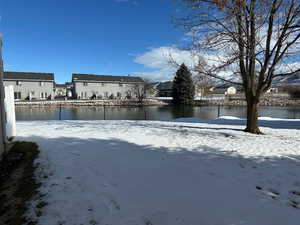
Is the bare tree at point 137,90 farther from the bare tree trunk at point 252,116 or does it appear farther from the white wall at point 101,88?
the bare tree trunk at point 252,116

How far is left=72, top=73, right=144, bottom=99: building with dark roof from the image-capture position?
38375 millimetres

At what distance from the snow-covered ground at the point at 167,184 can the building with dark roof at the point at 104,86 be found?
36.2 meters

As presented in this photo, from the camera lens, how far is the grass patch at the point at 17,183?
2.13 metres

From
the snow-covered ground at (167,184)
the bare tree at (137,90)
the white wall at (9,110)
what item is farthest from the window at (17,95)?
the snow-covered ground at (167,184)

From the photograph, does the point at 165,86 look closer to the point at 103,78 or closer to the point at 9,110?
the point at 103,78

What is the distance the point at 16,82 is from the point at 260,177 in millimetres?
40922

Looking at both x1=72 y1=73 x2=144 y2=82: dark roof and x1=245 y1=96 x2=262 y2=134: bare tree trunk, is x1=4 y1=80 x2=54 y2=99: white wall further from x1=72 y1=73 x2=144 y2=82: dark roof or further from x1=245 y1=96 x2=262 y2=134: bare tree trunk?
Result: x1=245 y1=96 x2=262 y2=134: bare tree trunk

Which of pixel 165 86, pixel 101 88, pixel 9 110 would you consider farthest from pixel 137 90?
Result: pixel 9 110

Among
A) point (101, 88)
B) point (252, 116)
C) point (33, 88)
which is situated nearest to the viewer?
point (252, 116)

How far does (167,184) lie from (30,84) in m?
39.3

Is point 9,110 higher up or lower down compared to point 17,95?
lower down

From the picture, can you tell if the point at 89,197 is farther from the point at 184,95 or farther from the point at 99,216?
the point at 184,95

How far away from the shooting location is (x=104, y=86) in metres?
40.4

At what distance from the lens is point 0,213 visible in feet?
7.06
